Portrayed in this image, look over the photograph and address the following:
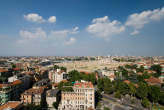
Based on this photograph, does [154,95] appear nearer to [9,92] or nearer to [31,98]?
[31,98]

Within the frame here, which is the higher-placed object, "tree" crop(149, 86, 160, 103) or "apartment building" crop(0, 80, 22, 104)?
"apartment building" crop(0, 80, 22, 104)

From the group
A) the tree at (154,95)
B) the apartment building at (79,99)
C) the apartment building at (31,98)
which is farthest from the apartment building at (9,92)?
the tree at (154,95)

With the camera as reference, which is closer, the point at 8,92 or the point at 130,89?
the point at 8,92

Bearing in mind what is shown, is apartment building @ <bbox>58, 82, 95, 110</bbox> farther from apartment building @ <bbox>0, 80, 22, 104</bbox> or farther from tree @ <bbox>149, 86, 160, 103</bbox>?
tree @ <bbox>149, 86, 160, 103</bbox>

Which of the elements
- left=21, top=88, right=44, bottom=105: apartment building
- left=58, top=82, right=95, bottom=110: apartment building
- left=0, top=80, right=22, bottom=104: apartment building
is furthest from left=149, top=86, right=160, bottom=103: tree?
left=0, top=80, right=22, bottom=104: apartment building

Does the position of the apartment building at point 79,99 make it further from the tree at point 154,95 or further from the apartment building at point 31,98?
the tree at point 154,95

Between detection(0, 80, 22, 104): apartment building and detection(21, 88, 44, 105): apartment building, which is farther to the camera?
detection(21, 88, 44, 105): apartment building

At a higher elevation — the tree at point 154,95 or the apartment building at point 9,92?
the apartment building at point 9,92

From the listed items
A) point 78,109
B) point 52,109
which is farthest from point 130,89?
point 52,109

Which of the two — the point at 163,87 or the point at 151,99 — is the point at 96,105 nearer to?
the point at 151,99
